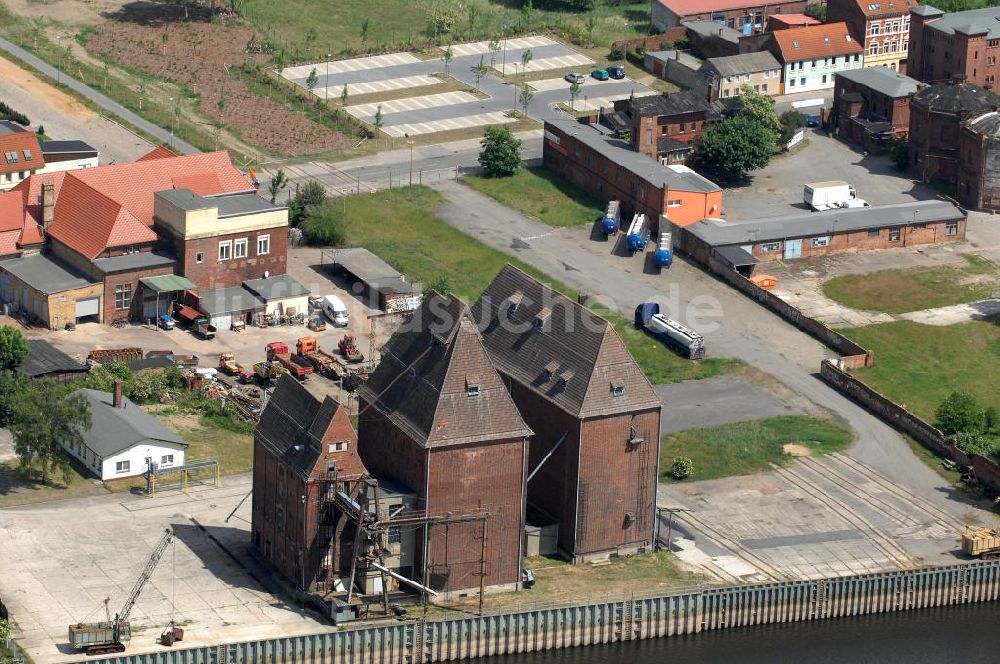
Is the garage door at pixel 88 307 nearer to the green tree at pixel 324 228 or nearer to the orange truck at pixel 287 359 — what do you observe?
the orange truck at pixel 287 359

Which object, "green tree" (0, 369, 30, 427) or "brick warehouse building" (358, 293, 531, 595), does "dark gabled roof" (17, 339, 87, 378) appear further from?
"brick warehouse building" (358, 293, 531, 595)

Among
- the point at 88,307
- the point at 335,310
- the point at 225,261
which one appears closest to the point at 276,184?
the point at 225,261

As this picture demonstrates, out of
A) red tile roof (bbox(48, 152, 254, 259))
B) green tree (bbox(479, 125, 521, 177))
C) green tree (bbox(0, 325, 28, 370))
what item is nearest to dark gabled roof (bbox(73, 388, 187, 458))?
green tree (bbox(0, 325, 28, 370))

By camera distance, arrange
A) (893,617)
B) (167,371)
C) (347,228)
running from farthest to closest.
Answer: (347,228) → (167,371) → (893,617)

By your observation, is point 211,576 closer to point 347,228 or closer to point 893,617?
point 893,617

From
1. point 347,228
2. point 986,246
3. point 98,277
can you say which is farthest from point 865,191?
point 98,277

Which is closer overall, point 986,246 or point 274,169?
point 986,246
